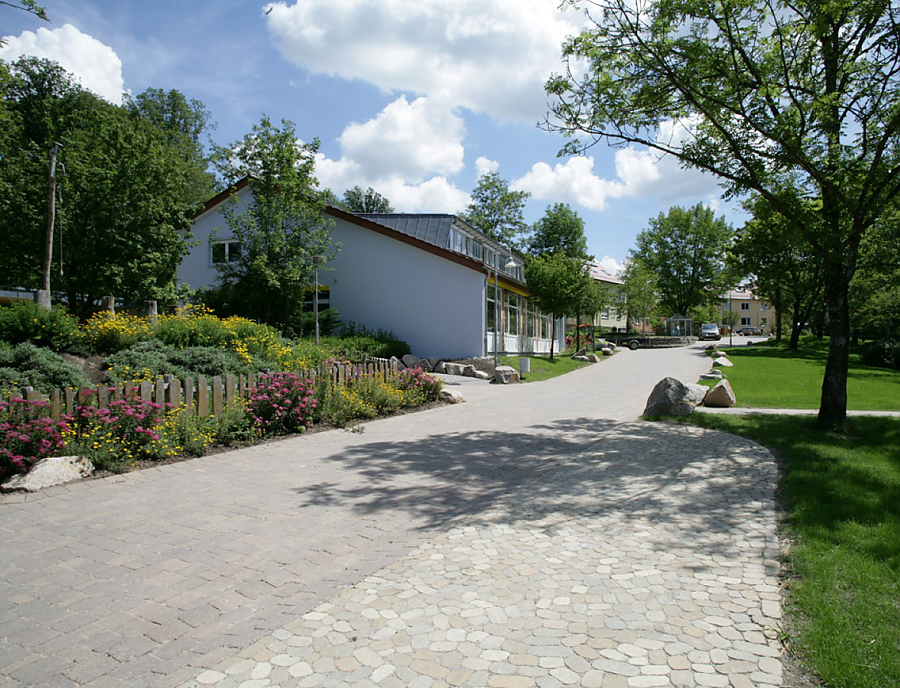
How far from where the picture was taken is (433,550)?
466 cm

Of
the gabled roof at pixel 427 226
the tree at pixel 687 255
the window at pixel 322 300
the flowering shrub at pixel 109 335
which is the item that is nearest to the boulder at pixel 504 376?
the window at pixel 322 300

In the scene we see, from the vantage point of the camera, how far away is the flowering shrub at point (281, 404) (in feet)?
31.0

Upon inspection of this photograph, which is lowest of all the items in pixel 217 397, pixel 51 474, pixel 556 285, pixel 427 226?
pixel 51 474

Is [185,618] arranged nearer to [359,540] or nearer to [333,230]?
[359,540]

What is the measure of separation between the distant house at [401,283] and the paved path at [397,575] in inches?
638

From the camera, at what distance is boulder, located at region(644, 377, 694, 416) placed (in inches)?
456

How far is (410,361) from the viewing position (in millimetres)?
22750

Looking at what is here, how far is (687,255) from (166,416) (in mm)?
65864

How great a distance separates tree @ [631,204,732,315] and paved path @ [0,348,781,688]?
61.6 metres

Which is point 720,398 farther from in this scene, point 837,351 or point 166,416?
point 166,416

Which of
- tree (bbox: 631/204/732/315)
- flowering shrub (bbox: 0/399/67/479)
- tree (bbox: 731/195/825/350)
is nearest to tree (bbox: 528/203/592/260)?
tree (bbox: 631/204/732/315)

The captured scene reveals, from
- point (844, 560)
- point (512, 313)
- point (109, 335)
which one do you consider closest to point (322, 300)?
point (512, 313)

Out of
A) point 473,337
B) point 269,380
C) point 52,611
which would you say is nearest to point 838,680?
point 52,611

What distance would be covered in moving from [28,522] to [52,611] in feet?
6.84
